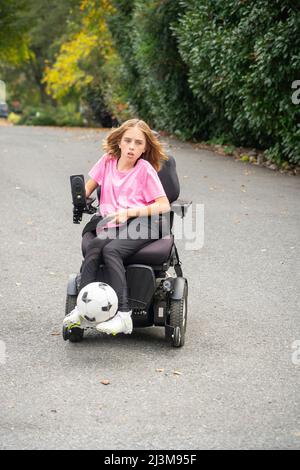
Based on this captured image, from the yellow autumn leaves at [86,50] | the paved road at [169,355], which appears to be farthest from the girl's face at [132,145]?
the yellow autumn leaves at [86,50]

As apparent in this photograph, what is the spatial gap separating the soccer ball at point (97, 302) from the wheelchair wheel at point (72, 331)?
0.30 meters

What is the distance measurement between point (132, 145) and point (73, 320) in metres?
1.34

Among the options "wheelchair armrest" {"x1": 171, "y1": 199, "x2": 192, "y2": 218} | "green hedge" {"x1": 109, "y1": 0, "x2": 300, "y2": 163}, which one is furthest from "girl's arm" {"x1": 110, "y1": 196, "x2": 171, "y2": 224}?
"green hedge" {"x1": 109, "y1": 0, "x2": 300, "y2": 163}

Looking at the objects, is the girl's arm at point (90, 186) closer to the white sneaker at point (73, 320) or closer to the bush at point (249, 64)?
the white sneaker at point (73, 320)

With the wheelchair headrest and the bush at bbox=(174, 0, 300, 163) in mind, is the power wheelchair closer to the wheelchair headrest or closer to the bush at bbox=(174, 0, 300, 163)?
the wheelchair headrest

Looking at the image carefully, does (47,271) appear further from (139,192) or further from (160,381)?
(160,381)

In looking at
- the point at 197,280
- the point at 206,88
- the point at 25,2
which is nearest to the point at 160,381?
the point at 197,280

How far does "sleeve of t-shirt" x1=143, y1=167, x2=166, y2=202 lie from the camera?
22.4ft

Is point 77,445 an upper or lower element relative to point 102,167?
lower

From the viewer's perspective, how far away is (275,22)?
14.8 meters

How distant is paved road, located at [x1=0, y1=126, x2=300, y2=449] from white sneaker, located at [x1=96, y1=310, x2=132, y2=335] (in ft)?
0.61

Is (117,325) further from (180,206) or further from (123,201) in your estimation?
(180,206)

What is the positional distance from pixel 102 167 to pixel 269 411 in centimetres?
240

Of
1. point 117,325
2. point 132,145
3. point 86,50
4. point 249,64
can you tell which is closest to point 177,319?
point 117,325
